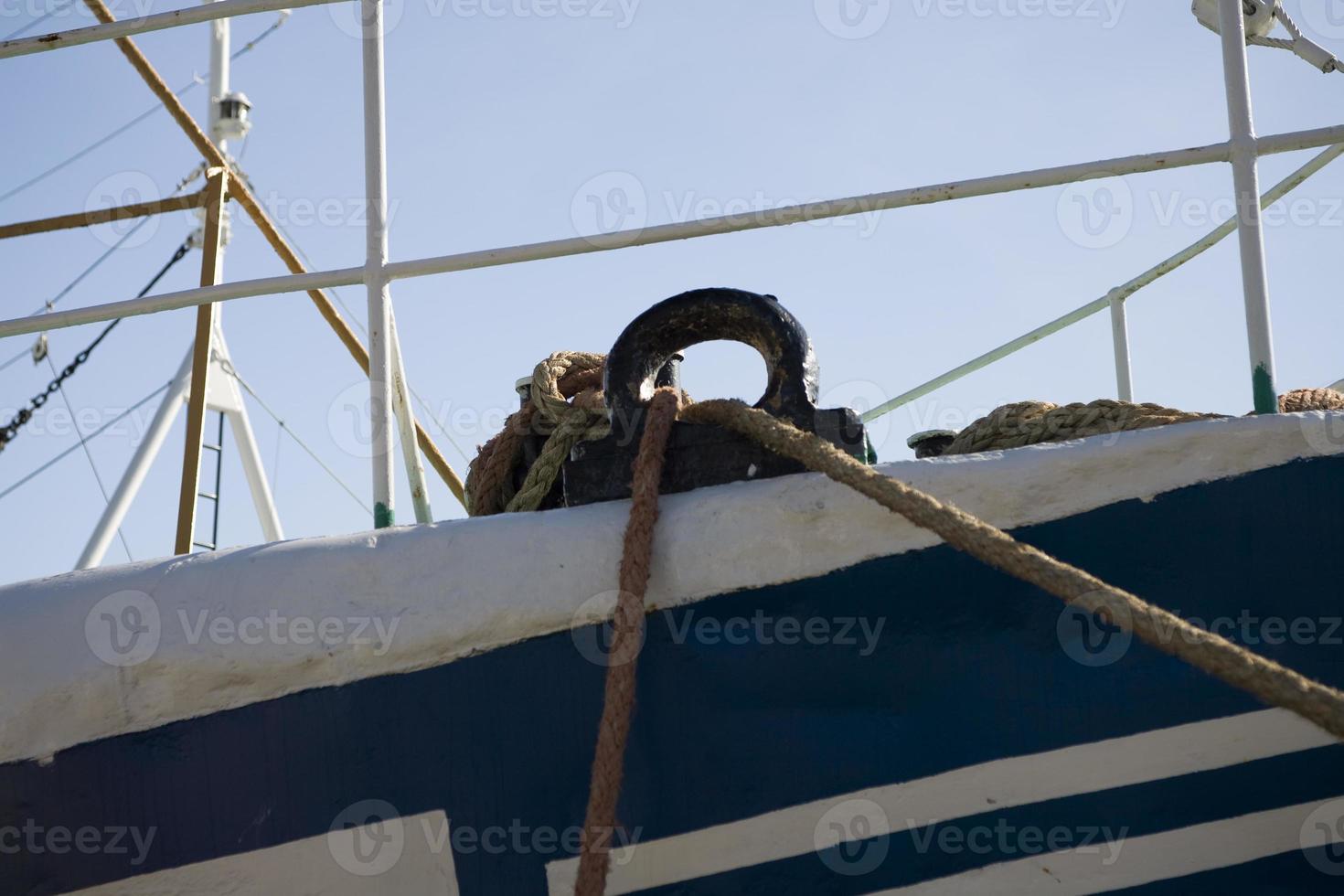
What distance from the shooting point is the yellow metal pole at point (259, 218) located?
385 cm

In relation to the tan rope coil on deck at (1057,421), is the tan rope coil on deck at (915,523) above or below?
below

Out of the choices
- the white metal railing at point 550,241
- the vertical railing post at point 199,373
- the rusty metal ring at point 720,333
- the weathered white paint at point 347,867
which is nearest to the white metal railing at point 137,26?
the white metal railing at point 550,241

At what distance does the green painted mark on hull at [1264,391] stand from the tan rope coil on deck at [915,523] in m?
0.51

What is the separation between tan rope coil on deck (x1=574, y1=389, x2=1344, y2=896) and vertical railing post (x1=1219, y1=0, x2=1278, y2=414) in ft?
1.87

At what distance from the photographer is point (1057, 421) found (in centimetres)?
193

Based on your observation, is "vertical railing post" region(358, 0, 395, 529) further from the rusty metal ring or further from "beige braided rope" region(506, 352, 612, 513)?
the rusty metal ring

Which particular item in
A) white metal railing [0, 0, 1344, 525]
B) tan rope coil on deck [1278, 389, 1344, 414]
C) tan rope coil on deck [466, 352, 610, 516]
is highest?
white metal railing [0, 0, 1344, 525]

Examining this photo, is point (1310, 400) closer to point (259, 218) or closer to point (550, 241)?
point (550, 241)

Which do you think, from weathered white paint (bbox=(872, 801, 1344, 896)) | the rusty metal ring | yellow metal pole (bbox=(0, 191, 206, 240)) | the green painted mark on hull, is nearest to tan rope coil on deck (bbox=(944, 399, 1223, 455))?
the green painted mark on hull

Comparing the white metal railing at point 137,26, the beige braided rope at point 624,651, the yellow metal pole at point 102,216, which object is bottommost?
the beige braided rope at point 624,651

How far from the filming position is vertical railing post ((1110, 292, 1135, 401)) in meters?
2.98

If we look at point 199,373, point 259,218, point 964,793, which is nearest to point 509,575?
point 964,793

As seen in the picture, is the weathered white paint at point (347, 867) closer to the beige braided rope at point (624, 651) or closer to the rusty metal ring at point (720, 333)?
the beige braided rope at point (624, 651)

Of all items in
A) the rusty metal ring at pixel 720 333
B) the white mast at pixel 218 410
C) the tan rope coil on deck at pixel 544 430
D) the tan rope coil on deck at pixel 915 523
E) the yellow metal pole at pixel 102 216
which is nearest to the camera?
the tan rope coil on deck at pixel 915 523
